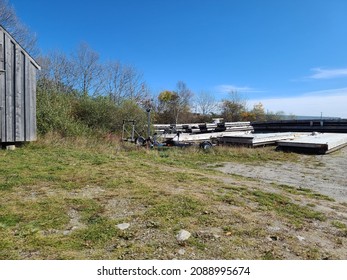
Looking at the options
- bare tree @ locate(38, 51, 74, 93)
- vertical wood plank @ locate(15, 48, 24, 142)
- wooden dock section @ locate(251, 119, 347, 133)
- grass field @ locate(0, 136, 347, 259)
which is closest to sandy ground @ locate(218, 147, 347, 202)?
grass field @ locate(0, 136, 347, 259)

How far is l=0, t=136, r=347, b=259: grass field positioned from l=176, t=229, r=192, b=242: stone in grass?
0.18 feet

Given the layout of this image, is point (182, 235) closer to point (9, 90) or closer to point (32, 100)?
point (9, 90)

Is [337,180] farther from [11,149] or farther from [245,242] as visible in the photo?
[11,149]

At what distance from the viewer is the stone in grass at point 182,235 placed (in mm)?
2562

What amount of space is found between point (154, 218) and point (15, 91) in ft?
24.7

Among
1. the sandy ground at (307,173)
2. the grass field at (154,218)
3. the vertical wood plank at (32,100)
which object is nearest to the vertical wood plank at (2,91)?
the vertical wood plank at (32,100)

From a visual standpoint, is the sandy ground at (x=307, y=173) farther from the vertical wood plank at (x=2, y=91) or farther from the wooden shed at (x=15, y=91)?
the vertical wood plank at (x=2, y=91)

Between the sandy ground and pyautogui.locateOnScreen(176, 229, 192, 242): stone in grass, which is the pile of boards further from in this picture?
pyautogui.locateOnScreen(176, 229, 192, 242): stone in grass

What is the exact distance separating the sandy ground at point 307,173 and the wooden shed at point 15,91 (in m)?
6.77

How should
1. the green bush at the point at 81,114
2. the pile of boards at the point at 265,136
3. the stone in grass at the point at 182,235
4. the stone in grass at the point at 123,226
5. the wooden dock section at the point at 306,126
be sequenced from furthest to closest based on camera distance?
the wooden dock section at the point at 306,126
the pile of boards at the point at 265,136
the green bush at the point at 81,114
the stone in grass at the point at 123,226
the stone in grass at the point at 182,235

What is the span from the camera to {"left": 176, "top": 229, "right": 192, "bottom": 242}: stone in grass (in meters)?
2.56

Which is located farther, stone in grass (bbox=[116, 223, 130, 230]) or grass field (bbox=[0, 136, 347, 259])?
stone in grass (bbox=[116, 223, 130, 230])

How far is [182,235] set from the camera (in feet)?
8.68

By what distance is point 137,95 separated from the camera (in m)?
26.9
